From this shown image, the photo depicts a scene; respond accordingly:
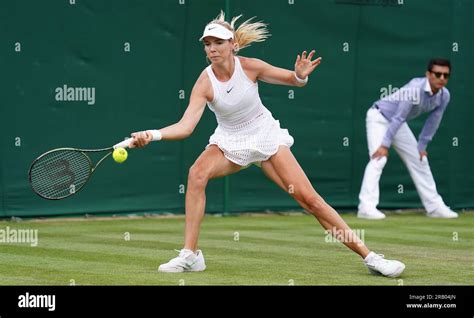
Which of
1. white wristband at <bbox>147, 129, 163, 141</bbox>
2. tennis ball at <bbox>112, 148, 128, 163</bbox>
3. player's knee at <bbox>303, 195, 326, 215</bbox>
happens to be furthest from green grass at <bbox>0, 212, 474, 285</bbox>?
white wristband at <bbox>147, 129, 163, 141</bbox>

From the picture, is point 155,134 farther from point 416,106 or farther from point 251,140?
point 416,106

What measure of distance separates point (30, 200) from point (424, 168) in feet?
17.1

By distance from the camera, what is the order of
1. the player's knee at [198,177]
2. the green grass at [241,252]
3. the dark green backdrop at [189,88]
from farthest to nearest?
the dark green backdrop at [189,88] < the player's knee at [198,177] < the green grass at [241,252]

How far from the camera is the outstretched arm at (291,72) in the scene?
851cm

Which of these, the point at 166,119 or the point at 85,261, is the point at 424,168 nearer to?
the point at 166,119

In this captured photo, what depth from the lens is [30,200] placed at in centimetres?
1362

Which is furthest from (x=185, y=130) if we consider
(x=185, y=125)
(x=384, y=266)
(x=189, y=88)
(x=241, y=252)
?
(x=189, y=88)

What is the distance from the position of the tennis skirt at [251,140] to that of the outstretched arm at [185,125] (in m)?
0.35

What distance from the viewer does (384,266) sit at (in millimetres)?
8531

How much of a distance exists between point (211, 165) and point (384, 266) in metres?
1.54

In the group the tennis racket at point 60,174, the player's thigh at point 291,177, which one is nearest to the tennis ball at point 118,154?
the tennis racket at point 60,174

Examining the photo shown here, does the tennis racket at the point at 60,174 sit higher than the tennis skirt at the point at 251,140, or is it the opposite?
the tennis skirt at the point at 251,140

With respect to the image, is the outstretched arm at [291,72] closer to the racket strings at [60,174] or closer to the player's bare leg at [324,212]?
the player's bare leg at [324,212]

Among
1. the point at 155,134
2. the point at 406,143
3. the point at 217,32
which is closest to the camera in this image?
the point at 155,134
